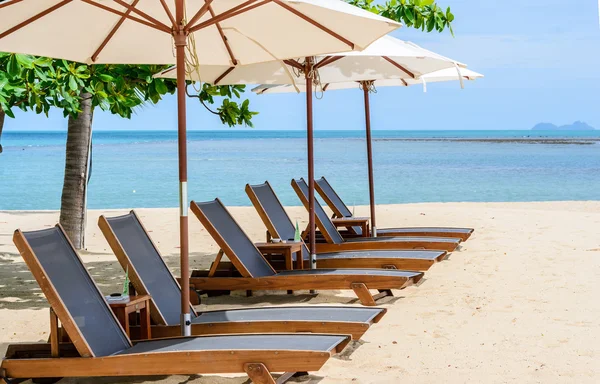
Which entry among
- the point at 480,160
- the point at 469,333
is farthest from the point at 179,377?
the point at 480,160

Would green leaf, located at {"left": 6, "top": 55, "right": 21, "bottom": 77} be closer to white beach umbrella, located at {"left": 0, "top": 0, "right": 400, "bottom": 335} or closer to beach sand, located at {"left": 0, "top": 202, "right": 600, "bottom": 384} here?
white beach umbrella, located at {"left": 0, "top": 0, "right": 400, "bottom": 335}

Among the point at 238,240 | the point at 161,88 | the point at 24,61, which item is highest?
the point at 24,61

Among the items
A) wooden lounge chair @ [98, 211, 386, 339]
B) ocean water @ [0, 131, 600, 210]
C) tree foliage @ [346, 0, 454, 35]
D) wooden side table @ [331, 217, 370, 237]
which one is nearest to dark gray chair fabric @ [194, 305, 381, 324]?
wooden lounge chair @ [98, 211, 386, 339]

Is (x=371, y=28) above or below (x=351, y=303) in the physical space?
above

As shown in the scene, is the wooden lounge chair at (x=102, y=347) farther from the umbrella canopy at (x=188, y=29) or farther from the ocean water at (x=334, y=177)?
the ocean water at (x=334, y=177)

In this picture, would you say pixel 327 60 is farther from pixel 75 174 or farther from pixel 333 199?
pixel 75 174

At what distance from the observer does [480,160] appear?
4969 cm

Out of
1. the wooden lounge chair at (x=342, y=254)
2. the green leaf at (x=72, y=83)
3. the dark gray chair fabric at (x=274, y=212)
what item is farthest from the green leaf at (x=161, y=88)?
the dark gray chair fabric at (x=274, y=212)

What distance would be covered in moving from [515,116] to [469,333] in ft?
299

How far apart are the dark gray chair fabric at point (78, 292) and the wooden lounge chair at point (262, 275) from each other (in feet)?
6.45

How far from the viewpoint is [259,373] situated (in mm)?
4184

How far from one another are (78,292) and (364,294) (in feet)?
8.38

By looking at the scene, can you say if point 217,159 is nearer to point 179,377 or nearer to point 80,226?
point 80,226

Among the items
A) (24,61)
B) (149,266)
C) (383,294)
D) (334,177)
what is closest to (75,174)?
(383,294)
